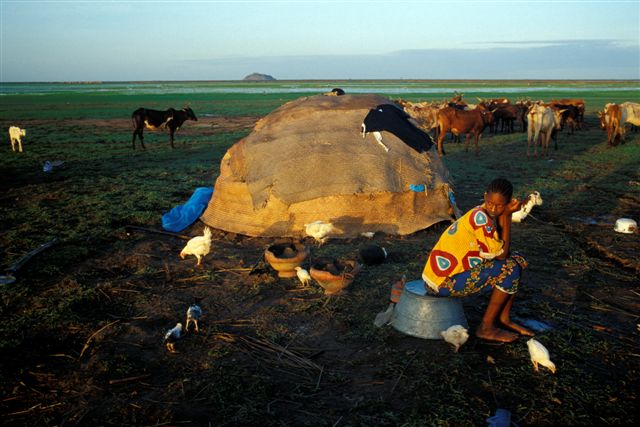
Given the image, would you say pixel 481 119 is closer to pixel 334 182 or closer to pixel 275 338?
pixel 334 182

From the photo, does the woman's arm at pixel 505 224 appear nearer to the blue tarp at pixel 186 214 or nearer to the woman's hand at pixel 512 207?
the woman's hand at pixel 512 207

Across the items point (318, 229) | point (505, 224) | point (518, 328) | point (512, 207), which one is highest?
point (512, 207)

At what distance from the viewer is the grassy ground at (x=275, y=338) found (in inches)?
141

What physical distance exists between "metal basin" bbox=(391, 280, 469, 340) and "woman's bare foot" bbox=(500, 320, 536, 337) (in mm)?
415

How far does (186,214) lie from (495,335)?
608 cm

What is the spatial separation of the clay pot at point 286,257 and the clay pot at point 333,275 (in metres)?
0.42

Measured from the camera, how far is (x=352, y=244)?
7414 mm

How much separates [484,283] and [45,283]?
17.6 feet

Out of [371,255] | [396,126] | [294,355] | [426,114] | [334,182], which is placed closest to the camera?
[294,355]

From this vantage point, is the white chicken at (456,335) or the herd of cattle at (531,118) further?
the herd of cattle at (531,118)

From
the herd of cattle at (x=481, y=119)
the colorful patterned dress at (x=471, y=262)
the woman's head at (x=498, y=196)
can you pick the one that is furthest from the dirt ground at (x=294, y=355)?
the herd of cattle at (x=481, y=119)

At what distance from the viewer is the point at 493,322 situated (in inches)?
174

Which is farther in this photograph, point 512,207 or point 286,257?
point 286,257

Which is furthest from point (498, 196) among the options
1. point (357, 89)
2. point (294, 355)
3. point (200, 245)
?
point (357, 89)
